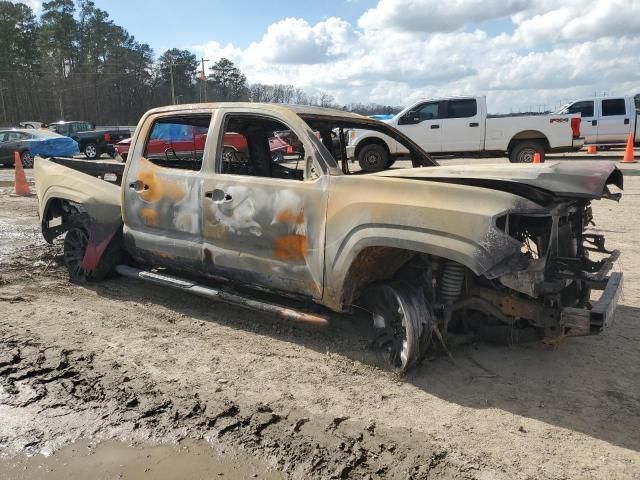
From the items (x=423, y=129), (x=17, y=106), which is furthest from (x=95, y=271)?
(x=17, y=106)

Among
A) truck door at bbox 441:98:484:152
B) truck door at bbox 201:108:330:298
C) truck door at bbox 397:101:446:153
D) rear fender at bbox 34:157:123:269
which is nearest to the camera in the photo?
truck door at bbox 201:108:330:298

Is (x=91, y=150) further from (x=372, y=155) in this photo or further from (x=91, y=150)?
(x=372, y=155)

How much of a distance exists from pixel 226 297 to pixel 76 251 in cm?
230

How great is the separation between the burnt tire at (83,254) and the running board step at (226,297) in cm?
16

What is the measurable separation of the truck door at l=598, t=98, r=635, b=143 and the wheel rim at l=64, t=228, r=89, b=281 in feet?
57.4

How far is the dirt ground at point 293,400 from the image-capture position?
8.82 ft

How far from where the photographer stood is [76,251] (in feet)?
18.5

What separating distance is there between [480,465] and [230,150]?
3273 millimetres

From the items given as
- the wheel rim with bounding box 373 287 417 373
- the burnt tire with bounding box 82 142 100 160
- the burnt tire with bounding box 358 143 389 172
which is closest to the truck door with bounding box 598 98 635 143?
the burnt tire with bounding box 358 143 389 172

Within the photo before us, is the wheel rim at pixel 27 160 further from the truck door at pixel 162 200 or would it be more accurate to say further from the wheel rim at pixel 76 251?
the truck door at pixel 162 200

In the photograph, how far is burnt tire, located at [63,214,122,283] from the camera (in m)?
5.30

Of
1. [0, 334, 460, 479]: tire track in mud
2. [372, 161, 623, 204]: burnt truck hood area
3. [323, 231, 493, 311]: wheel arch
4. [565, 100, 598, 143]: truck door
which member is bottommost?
[0, 334, 460, 479]: tire track in mud

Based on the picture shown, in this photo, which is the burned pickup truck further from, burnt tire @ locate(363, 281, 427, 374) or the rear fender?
the rear fender

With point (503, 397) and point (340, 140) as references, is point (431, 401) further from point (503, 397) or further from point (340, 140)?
point (340, 140)
